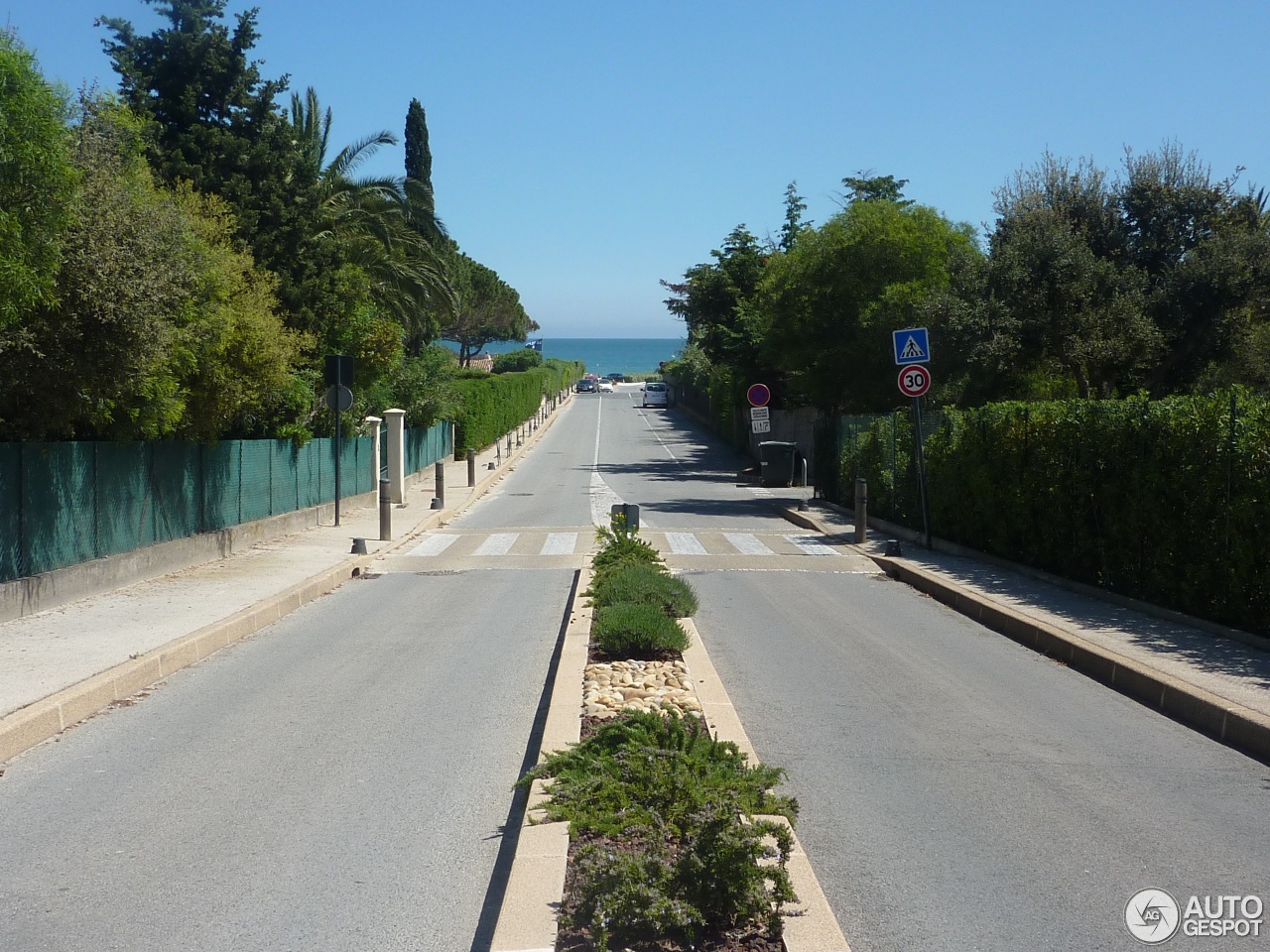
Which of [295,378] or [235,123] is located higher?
[235,123]

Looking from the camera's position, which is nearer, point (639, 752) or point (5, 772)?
point (639, 752)

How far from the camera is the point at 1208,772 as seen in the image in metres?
Answer: 6.92

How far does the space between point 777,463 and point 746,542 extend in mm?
15877

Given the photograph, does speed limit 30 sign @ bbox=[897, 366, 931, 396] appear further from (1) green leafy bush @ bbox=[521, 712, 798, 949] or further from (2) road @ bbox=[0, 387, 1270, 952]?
(1) green leafy bush @ bbox=[521, 712, 798, 949]

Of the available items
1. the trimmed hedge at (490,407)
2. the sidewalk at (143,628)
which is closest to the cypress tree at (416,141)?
the trimmed hedge at (490,407)

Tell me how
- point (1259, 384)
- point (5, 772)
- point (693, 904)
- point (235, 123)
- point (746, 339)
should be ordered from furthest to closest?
point (746, 339), point (1259, 384), point (235, 123), point (5, 772), point (693, 904)

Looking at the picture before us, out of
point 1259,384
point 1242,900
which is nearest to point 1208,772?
point 1242,900

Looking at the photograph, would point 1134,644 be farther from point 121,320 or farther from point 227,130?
point 227,130

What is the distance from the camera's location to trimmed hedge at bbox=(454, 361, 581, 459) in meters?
46.8

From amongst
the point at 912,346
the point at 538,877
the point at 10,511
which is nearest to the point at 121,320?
the point at 10,511

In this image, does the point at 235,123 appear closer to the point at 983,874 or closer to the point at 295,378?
the point at 295,378

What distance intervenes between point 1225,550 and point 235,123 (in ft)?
64.4

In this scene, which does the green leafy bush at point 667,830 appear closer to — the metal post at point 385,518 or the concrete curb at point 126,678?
the concrete curb at point 126,678

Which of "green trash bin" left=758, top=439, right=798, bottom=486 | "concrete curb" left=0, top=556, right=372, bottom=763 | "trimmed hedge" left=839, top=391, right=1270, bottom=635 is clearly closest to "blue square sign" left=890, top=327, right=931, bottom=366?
"trimmed hedge" left=839, top=391, right=1270, bottom=635
